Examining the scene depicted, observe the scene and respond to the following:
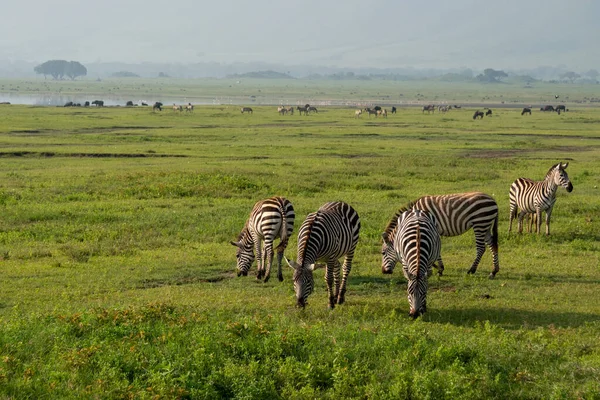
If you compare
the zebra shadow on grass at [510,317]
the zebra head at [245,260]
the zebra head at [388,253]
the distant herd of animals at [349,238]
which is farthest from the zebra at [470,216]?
the zebra head at [245,260]

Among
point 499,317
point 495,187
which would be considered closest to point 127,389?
point 499,317

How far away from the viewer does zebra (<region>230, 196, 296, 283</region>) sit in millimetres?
14656

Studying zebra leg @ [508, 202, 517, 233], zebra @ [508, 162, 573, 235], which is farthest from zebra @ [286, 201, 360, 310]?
zebra leg @ [508, 202, 517, 233]

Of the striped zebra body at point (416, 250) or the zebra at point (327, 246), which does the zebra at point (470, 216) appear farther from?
the zebra at point (327, 246)

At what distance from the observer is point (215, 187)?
24.8 m

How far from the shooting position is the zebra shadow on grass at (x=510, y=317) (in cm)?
1168

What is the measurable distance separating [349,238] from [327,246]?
0.79m

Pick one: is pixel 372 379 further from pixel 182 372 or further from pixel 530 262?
pixel 530 262

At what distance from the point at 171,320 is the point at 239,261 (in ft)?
16.1

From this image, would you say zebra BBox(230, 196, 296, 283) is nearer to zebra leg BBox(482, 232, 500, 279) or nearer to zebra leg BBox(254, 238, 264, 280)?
zebra leg BBox(254, 238, 264, 280)

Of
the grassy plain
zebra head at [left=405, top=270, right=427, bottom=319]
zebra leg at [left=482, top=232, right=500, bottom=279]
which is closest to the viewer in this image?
the grassy plain

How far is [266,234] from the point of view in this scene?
14695 mm

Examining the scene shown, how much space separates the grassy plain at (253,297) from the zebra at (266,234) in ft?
1.18

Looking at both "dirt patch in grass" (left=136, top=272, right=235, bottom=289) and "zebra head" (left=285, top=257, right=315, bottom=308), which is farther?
"dirt patch in grass" (left=136, top=272, right=235, bottom=289)
